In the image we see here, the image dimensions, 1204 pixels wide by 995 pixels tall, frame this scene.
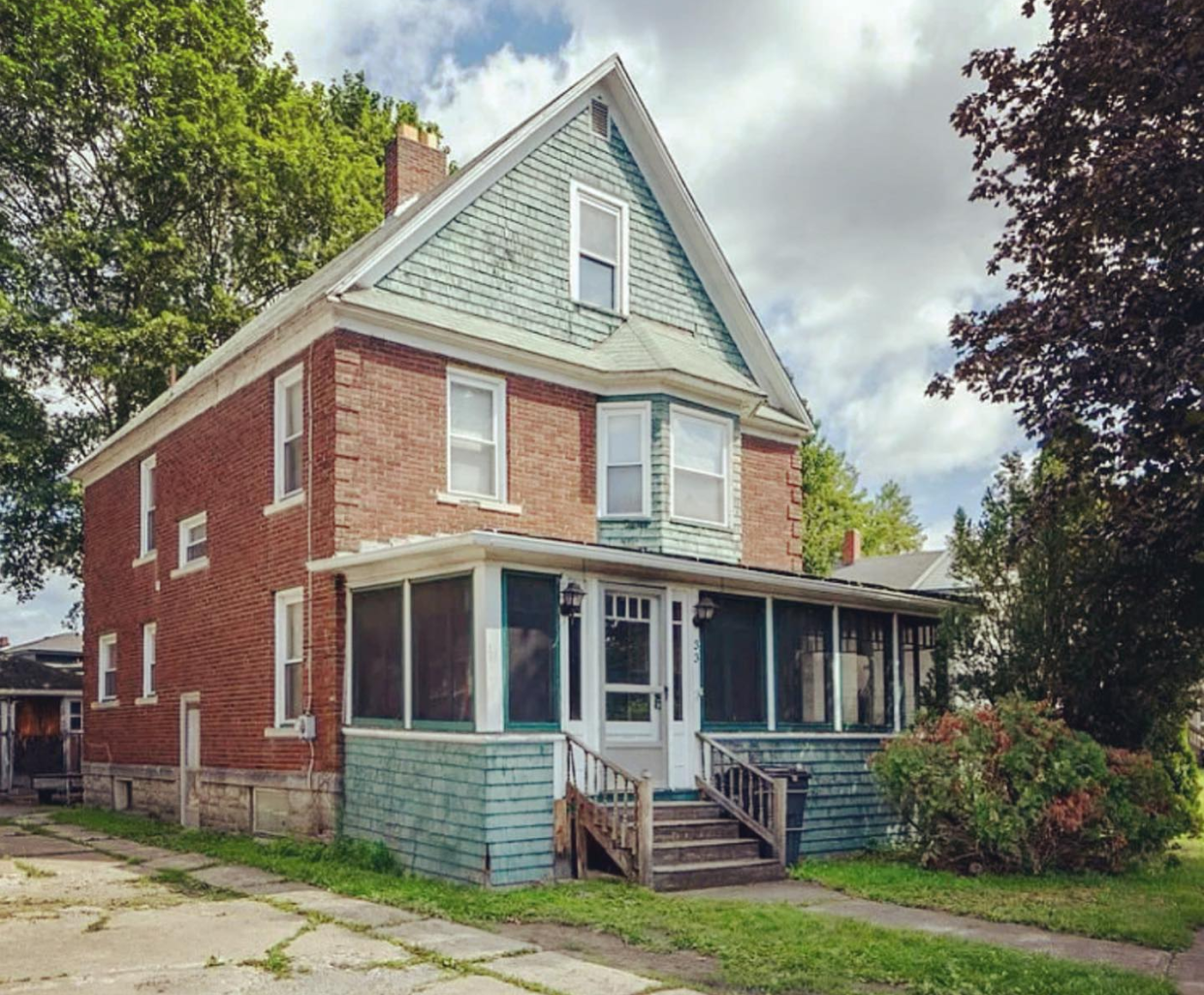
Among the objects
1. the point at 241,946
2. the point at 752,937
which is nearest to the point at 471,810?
the point at 241,946


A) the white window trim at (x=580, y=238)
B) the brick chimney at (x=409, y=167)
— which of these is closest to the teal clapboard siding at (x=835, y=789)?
the white window trim at (x=580, y=238)

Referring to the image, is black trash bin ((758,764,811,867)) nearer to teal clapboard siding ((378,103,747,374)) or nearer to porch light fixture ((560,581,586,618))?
porch light fixture ((560,581,586,618))

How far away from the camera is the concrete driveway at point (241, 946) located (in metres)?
7.59

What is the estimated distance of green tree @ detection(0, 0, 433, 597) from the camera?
2433cm

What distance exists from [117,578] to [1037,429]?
1486cm

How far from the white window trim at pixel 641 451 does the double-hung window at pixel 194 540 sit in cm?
544

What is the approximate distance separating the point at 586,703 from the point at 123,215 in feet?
62.3

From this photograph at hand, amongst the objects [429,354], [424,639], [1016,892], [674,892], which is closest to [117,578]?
[429,354]

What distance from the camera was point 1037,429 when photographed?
1119cm

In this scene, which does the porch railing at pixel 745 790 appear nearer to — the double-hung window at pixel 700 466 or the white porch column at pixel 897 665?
the white porch column at pixel 897 665

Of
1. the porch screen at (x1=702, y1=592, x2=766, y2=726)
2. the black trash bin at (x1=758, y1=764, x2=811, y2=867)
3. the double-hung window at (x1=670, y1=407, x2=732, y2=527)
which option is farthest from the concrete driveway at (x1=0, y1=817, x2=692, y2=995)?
the double-hung window at (x1=670, y1=407, x2=732, y2=527)

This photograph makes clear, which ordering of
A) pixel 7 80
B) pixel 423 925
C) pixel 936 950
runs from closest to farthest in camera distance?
pixel 936 950, pixel 423 925, pixel 7 80

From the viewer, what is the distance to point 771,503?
61.5 ft

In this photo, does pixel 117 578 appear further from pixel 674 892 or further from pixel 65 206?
pixel 674 892
